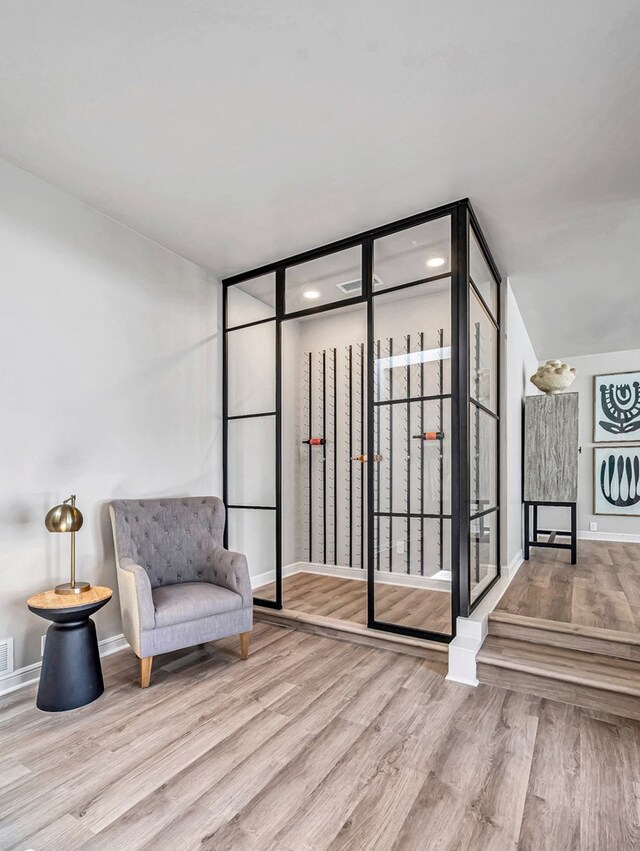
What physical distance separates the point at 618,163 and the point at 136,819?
3678 mm

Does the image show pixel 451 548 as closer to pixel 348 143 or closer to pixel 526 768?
pixel 526 768

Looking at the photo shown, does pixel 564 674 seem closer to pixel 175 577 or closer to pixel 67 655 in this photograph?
pixel 175 577

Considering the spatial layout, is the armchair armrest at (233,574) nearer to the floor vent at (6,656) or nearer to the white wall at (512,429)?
the floor vent at (6,656)

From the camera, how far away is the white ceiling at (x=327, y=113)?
5.84 feet

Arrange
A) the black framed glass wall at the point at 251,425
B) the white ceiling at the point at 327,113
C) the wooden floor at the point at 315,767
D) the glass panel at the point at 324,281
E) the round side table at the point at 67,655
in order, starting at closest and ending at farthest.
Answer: the wooden floor at the point at 315,767 < the white ceiling at the point at 327,113 < the round side table at the point at 67,655 < the glass panel at the point at 324,281 < the black framed glass wall at the point at 251,425

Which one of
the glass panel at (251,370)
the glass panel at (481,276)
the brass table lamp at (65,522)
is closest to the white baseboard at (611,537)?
the glass panel at (481,276)

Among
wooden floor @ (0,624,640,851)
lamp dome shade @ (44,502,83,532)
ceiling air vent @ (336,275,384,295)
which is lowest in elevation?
wooden floor @ (0,624,640,851)

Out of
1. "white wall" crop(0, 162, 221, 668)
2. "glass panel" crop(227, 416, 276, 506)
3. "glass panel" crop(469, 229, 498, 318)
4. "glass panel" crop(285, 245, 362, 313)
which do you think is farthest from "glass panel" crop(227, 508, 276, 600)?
"glass panel" crop(469, 229, 498, 318)

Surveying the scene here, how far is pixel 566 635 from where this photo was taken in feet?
8.88

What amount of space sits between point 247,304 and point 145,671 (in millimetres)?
2953

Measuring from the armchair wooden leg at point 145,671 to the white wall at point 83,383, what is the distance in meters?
0.60

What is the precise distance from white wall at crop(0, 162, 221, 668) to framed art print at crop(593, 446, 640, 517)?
526cm

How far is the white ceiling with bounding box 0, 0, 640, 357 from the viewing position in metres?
1.78

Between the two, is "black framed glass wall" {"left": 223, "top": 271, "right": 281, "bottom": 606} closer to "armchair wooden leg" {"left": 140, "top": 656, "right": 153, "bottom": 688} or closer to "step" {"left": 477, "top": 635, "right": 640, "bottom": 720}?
"armchair wooden leg" {"left": 140, "top": 656, "right": 153, "bottom": 688}
